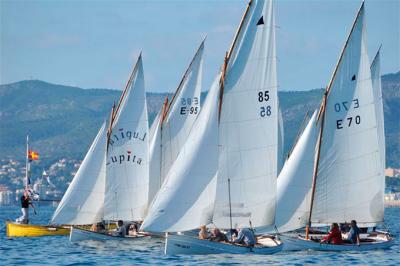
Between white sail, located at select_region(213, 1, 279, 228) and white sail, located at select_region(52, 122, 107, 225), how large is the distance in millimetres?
15992

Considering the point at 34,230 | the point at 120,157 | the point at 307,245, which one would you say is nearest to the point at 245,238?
the point at 307,245

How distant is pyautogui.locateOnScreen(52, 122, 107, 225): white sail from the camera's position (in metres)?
71.6

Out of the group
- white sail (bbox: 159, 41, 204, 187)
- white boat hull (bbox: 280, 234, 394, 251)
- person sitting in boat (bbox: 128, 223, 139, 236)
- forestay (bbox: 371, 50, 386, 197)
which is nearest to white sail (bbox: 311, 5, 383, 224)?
white boat hull (bbox: 280, 234, 394, 251)

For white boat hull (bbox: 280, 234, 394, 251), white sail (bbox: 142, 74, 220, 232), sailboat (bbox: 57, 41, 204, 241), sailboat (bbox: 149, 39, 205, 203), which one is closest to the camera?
white sail (bbox: 142, 74, 220, 232)

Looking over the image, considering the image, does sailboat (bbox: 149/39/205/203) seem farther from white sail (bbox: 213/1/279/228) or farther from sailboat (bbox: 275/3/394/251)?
white sail (bbox: 213/1/279/228)

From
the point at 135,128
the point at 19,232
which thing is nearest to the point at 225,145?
the point at 135,128

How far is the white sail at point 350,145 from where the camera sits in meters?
62.4

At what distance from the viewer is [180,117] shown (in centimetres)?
7312

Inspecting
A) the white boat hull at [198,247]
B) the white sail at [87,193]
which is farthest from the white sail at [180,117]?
the white boat hull at [198,247]

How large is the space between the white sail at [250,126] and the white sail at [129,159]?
581 inches

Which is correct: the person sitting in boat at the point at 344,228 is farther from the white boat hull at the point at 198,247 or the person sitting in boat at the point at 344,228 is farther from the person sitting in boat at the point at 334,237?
the white boat hull at the point at 198,247

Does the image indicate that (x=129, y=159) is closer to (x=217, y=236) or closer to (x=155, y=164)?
(x=155, y=164)

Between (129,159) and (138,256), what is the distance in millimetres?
13321

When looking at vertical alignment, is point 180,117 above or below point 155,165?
above
